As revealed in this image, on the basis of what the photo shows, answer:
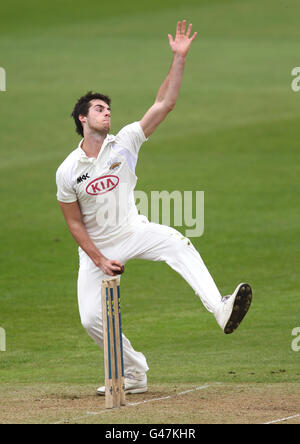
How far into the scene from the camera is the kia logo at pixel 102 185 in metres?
8.95

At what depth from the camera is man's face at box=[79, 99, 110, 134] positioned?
29.8 ft

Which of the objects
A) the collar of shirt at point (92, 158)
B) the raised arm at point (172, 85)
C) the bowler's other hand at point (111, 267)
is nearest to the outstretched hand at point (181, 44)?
the raised arm at point (172, 85)

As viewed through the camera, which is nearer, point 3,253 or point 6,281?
point 6,281

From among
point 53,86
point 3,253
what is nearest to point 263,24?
point 53,86

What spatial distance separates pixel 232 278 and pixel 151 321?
282 cm

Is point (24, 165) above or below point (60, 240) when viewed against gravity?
above

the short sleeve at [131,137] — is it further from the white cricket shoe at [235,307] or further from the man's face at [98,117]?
the white cricket shoe at [235,307]

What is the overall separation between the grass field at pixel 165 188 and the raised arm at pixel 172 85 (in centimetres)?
263

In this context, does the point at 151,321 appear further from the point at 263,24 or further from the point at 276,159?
the point at 263,24

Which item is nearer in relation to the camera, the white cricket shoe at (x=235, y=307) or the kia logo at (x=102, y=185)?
the white cricket shoe at (x=235, y=307)

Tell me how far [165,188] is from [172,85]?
510 inches

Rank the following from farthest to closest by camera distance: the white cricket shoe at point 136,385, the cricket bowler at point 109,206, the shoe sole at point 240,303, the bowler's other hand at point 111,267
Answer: the white cricket shoe at point 136,385, the cricket bowler at point 109,206, the bowler's other hand at point 111,267, the shoe sole at point 240,303

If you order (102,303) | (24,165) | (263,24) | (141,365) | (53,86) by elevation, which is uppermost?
(263,24)

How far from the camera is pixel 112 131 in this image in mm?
25938
